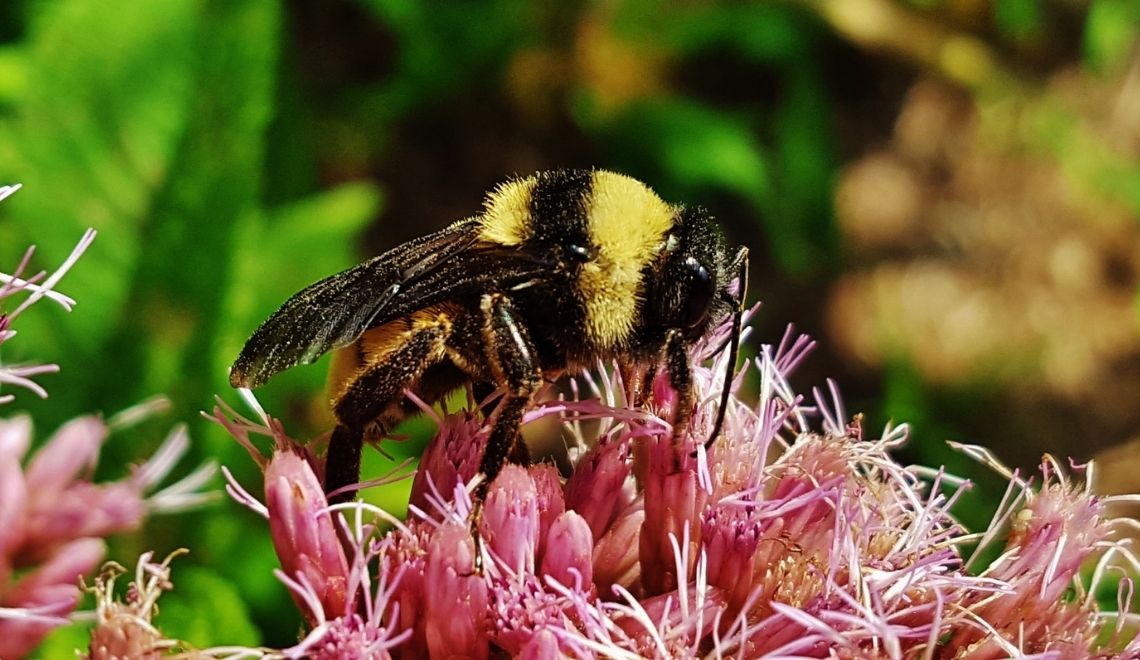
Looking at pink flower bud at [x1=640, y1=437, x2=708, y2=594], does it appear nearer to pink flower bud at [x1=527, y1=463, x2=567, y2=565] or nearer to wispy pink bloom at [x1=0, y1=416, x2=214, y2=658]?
pink flower bud at [x1=527, y1=463, x2=567, y2=565]

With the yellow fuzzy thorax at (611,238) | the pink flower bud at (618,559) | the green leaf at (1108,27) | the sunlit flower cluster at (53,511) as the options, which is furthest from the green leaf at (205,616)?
the green leaf at (1108,27)

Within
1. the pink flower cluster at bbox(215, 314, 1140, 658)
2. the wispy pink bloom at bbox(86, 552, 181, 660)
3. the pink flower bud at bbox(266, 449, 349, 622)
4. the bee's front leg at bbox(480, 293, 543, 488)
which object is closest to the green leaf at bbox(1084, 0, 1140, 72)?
the pink flower cluster at bbox(215, 314, 1140, 658)

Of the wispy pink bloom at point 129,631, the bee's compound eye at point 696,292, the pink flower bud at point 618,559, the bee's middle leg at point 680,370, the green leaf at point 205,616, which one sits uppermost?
the bee's compound eye at point 696,292

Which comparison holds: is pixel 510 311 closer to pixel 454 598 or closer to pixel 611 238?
pixel 611 238

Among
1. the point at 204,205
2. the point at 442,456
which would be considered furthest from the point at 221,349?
the point at 442,456

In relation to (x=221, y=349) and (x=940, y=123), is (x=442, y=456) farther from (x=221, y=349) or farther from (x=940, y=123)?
(x=940, y=123)

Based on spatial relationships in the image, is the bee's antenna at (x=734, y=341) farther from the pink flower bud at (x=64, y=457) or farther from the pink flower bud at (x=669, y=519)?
the pink flower bud at (x=64, y=457)

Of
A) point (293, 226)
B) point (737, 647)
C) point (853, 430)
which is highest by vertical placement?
point (293, 226)

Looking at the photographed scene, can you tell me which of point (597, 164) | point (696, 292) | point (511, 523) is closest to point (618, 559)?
point (511, 523)
